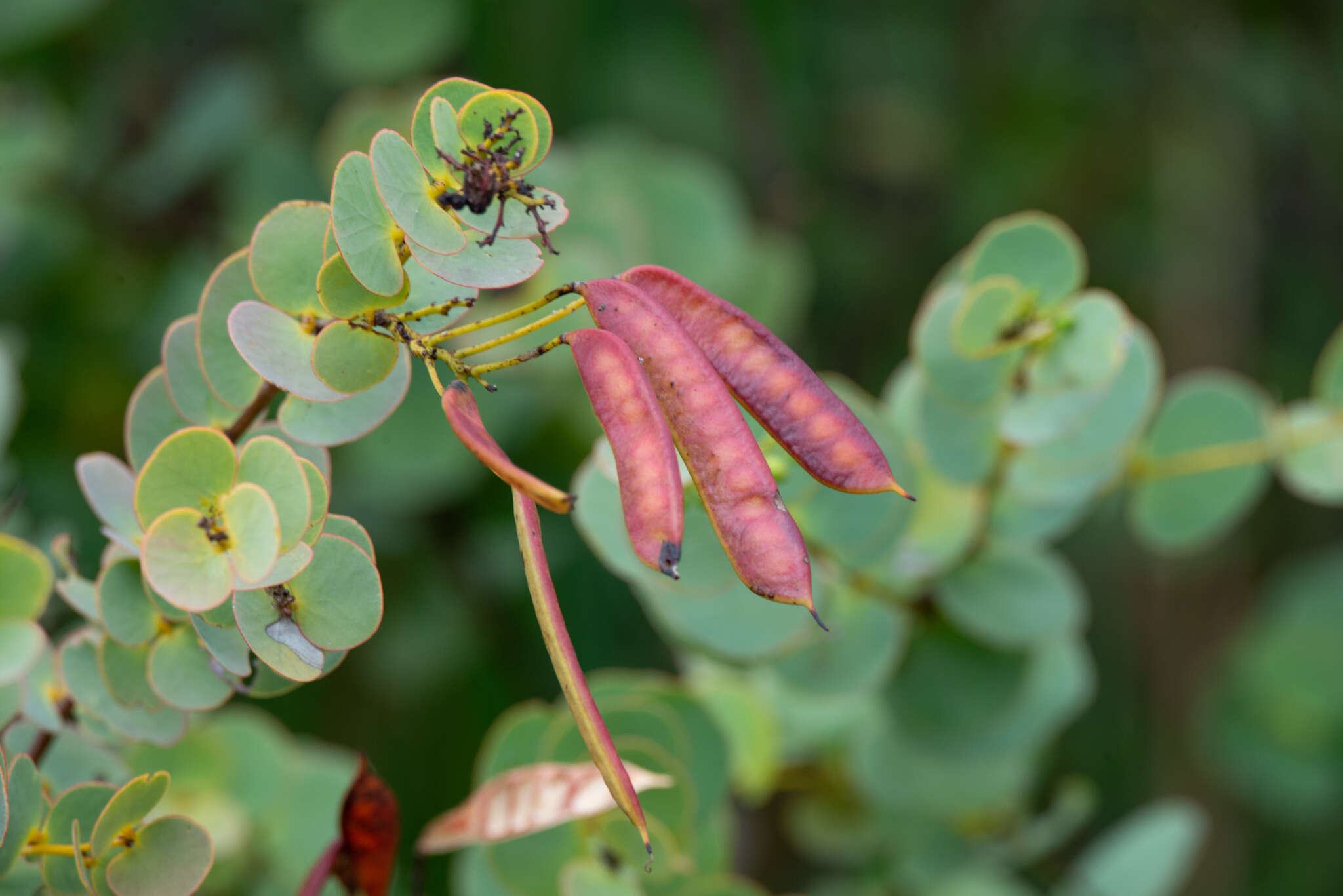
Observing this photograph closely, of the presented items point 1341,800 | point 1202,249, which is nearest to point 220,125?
point 1202,249

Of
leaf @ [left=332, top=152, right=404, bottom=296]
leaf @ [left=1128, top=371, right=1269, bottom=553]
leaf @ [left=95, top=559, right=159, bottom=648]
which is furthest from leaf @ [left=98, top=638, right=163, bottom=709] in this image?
leaf @ [left=1128, top=371, right=1269, bottom=553]

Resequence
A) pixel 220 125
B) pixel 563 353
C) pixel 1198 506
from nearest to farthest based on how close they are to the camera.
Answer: pixel 1198 506 < pixel 563 353 < pixel 220 125

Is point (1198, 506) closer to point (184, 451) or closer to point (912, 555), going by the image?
point (912, 555)

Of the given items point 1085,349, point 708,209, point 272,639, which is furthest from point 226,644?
point 708,209

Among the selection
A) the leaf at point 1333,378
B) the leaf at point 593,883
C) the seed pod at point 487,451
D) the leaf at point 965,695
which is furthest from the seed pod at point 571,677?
the leaf at point 1333,378

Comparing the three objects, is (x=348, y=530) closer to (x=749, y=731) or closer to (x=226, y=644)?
(x=226, y=644)

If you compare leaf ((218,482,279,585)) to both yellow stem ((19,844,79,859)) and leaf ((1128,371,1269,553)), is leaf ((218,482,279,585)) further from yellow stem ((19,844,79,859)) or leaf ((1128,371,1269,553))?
leaf ((1128,371,1269,553))
